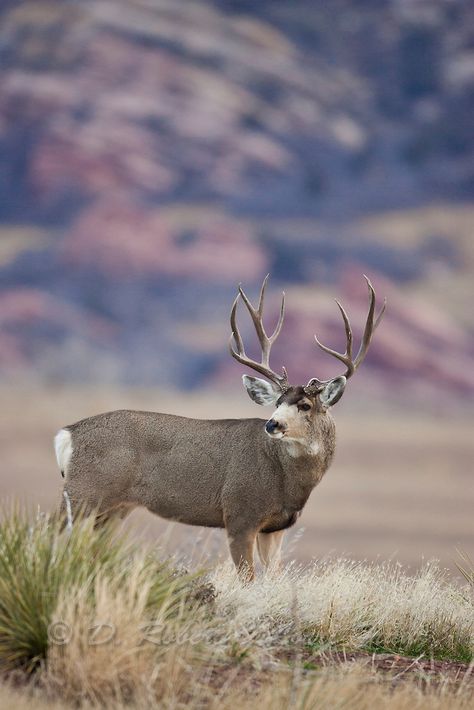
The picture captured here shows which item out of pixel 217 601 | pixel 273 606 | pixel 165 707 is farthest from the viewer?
pixel 273 606

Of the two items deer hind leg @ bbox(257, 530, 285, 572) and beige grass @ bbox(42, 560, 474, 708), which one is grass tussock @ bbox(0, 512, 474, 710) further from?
deer hind leg @ bbox(257, 530, 285, 572)

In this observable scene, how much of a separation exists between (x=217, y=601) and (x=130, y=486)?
2378mm

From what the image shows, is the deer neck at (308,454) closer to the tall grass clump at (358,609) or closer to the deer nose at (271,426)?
the deer nose at (271,426)

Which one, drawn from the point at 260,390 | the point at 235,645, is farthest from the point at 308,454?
the point at 235,645

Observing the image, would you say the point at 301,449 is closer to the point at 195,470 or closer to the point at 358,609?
the point at 195,470

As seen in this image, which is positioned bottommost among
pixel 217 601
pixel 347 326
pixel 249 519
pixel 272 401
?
pixel 217 601

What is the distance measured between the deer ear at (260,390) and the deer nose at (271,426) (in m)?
0.78

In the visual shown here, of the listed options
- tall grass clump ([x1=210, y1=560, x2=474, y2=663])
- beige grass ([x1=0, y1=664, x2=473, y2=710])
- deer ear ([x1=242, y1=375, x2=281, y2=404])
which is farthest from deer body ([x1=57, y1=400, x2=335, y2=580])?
beige grass ([x1=0, y1=664, x2=473, y2=710])

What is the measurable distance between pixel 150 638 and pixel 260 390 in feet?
12.4

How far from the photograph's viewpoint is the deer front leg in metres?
9.39

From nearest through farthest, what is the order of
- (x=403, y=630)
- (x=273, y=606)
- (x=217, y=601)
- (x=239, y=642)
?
(x=239, y=642) → (x=217, y=601) → (x=273, y=606) → (x=403, y=630)

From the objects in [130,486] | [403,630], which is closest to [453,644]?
[403,630]

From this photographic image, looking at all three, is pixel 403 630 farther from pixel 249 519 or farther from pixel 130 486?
pixel 130 486

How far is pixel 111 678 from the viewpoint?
6.14 m
